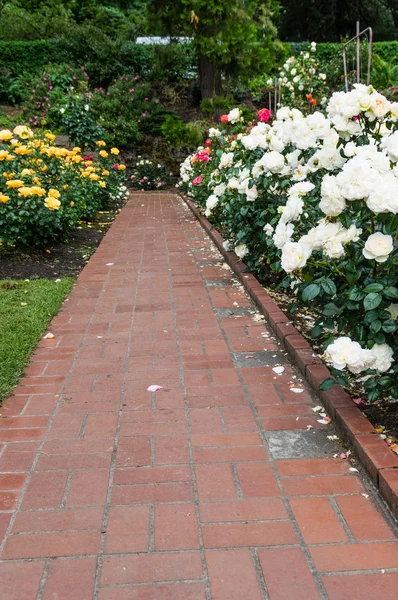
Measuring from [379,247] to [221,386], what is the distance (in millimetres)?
1249

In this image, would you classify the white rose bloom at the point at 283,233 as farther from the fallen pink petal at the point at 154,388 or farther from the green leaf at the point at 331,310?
the fallen pink petal at the point at 154,388

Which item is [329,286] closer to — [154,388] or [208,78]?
[154,388]

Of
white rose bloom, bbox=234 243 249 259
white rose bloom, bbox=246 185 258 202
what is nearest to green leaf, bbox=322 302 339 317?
white rose bloom, bbox=246 185 258 202

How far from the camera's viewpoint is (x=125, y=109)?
17.1 metres

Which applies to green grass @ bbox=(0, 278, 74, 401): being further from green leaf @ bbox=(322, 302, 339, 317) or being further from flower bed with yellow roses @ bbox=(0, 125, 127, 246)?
green leaf @ bbox=(322, 302, 339, 317)

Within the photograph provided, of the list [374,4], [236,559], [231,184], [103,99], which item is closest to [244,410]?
[236,559]

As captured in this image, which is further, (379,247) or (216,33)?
(216,33)

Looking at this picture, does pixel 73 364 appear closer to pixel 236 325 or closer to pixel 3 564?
pixel 236 325

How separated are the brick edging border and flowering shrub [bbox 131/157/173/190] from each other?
11.0m

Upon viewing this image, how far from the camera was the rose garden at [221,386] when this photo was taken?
1.91 meters

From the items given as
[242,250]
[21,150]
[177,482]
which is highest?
[21,150]

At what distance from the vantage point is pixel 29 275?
561 cm

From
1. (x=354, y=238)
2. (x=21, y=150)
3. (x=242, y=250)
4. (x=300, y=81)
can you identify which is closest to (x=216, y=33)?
(x=300, y=81)

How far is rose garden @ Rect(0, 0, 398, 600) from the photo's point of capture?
1.91 m
